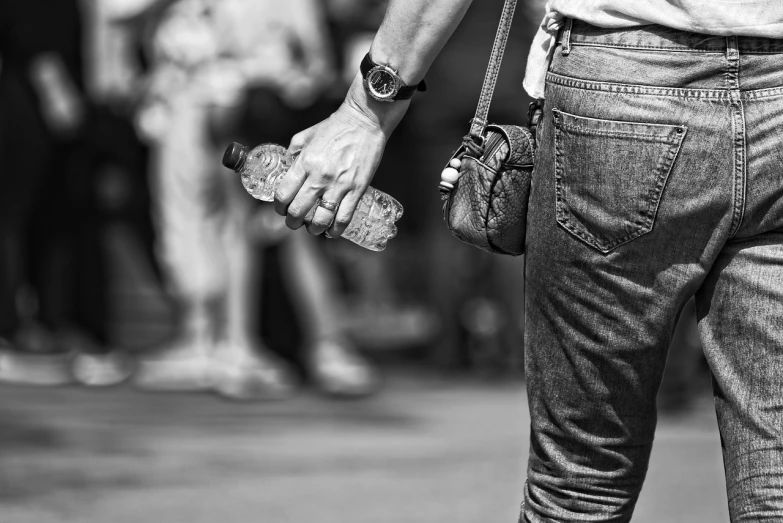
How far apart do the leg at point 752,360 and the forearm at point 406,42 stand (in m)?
0.58

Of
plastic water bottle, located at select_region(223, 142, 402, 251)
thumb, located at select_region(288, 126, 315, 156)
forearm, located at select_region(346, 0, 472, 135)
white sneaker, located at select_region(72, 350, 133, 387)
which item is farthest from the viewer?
white sneaker, located at select_region(72, 350, 133, 387)

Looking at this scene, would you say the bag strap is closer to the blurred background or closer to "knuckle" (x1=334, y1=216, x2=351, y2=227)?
"knuckle" (x1=334, y1=216, x2=351, y2=227)

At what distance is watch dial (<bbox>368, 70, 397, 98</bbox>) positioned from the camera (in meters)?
2.30

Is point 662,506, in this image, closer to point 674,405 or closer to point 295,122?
point 674,405

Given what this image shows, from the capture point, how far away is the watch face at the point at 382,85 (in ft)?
7.54

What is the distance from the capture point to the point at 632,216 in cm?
205

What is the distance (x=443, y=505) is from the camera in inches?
180

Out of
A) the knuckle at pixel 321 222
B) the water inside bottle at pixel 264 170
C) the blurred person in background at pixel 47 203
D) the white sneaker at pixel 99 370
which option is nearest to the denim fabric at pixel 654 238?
the knuckle at pixel 321 222

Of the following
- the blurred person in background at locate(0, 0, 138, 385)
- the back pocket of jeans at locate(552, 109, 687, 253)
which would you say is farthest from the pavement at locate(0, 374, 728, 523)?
the back pocket of jeans at locate(552, 109, 687, 253)

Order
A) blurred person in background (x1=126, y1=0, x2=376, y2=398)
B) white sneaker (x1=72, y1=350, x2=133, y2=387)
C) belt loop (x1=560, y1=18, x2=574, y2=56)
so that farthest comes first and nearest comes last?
1. white sneaker (x1=72, y1=350, x2=133, y2=387)
2. blurred person in background (x1=126, y1=0, x2=376, y2=398)
3. belt loop (x1=560, y1=18, x2=574, y2=56)

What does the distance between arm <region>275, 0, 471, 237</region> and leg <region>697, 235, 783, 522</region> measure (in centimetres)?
59

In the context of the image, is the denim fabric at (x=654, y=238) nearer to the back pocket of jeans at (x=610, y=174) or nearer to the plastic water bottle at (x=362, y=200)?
the back pocket of jeans at (x=610, y=174)

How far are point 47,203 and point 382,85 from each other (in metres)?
6.58

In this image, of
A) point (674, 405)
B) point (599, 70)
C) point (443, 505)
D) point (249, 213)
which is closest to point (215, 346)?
point (249, 213)
